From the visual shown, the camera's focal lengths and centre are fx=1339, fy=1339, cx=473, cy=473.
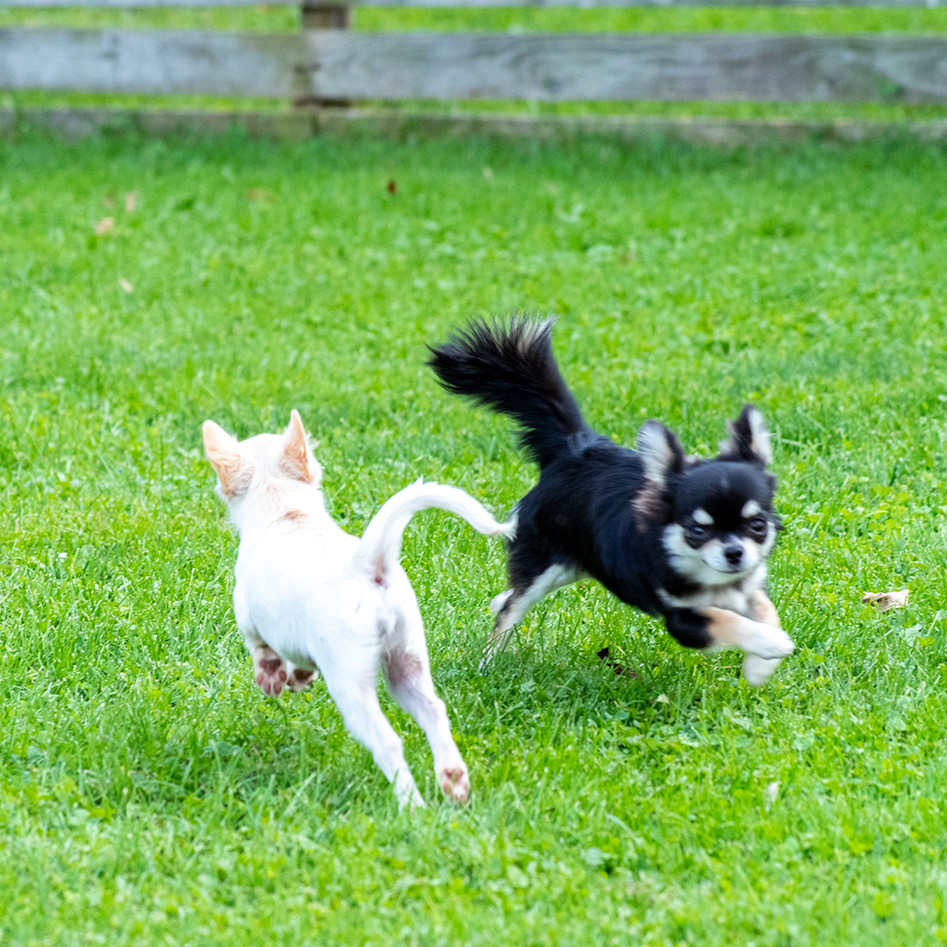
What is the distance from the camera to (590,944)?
99.2 inches

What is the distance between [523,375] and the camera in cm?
394

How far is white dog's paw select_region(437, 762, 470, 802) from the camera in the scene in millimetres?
2996

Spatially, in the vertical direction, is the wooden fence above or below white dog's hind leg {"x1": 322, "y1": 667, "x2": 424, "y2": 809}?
above

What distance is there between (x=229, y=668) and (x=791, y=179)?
22.1 ft

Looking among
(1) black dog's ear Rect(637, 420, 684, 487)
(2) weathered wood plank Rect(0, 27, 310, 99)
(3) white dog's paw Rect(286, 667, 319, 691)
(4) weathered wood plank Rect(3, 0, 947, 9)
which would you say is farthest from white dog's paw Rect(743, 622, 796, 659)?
(2) weathered wood plank Rect(0, 27, 310, 99)

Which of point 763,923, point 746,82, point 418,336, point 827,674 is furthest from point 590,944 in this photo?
point 746,82

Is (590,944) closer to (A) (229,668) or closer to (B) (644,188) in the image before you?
(A) (229,668)

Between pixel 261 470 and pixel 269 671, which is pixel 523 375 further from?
pixel 269 671

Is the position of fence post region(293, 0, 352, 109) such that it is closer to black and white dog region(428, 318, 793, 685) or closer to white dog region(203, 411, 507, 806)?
black and white dog region(428, 318, 793, 685)

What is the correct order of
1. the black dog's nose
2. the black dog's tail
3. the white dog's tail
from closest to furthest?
the white dog's tail, the black dog's nose, the black dog's tail

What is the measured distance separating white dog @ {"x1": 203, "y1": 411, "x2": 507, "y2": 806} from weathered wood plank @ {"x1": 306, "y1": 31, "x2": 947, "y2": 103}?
7.47m

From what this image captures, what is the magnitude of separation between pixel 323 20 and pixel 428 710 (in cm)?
881

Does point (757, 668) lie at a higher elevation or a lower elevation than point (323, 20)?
lower

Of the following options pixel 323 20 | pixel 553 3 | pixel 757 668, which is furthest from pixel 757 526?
pixel 323 20
